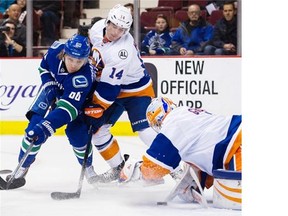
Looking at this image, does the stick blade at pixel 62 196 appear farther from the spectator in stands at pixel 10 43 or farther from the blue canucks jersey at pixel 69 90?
the spectator in stands at pixel 10 43

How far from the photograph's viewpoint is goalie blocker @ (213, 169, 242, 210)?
2932 millimetres

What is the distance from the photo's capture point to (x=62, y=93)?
3.72 metres

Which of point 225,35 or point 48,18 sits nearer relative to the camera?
point 225,35

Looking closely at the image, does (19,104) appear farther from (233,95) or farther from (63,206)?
(63,206)

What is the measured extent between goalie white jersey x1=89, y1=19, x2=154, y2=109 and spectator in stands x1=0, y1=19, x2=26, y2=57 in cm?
251

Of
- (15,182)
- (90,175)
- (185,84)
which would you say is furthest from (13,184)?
(185,84)

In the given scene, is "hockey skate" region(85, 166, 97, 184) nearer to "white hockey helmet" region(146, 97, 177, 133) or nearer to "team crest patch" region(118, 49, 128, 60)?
"team crest patch" region(118, 49, 128, 60)

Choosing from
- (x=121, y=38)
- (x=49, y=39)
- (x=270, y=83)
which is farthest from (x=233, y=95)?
(x=270, y=83)

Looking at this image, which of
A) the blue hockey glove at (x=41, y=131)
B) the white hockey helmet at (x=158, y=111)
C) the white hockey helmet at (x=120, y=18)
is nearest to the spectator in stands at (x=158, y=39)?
the white hockey helmet at (x=120, y=18)

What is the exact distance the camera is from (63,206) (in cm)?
320

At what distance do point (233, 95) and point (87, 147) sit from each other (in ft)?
8.57

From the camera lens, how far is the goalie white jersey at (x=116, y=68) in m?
3.75

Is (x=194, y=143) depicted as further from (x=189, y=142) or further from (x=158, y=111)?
(x=158, y=111)

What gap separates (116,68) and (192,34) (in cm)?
273
